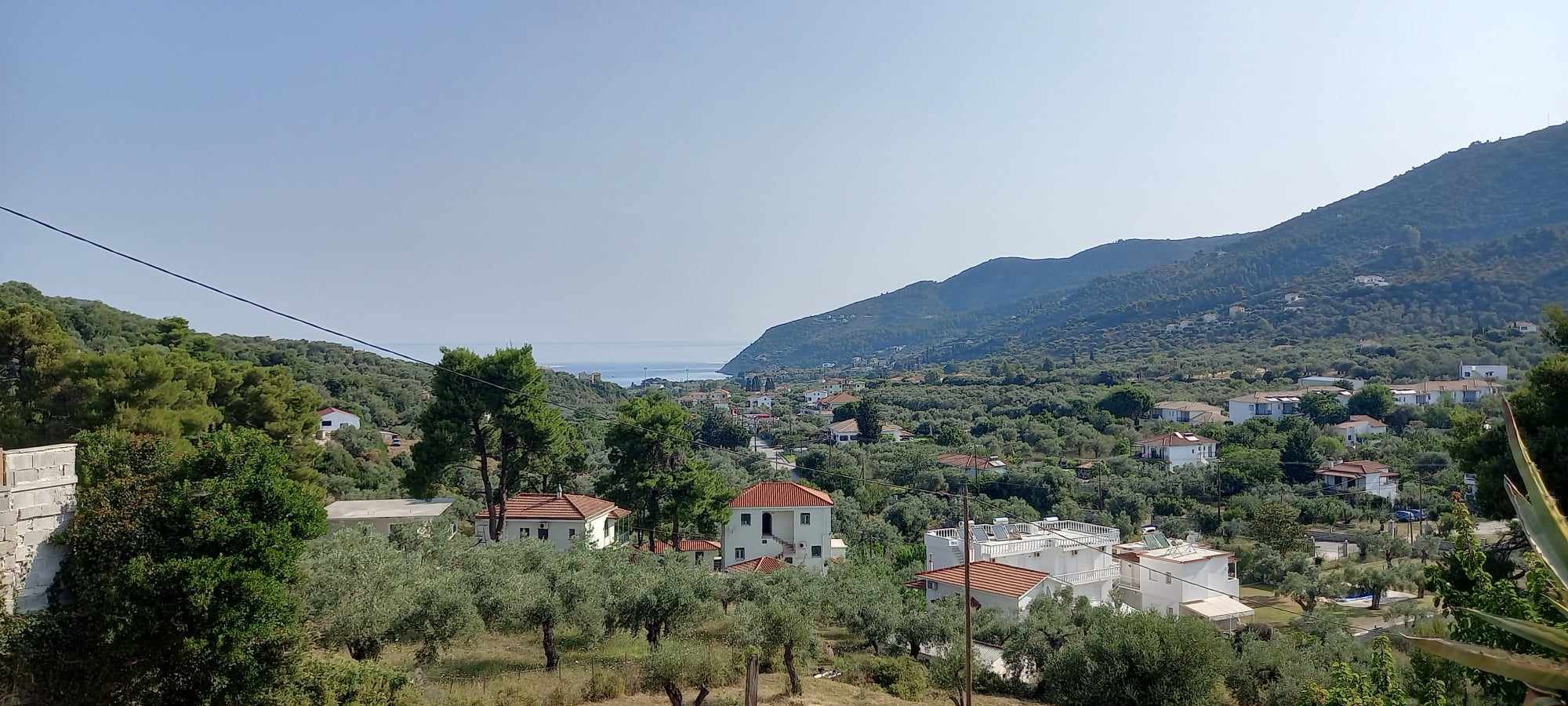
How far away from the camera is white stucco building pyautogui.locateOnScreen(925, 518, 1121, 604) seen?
22.8 meters

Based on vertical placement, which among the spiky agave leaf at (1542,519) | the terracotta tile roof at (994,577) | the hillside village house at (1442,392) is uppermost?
the spiky agave leaf at (1542,519)

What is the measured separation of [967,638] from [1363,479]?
39.3 meters

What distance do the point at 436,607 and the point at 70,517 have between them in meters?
4.20

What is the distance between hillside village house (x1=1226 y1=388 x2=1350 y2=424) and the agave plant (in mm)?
66933

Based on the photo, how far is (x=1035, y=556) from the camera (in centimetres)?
2330

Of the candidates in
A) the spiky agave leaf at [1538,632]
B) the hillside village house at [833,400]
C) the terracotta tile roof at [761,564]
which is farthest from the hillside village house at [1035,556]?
the hillside village house at [833,400]

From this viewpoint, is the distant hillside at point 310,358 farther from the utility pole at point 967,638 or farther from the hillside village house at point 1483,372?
the hillside village house at point 1483,372

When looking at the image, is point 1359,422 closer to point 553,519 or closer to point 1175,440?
point 1175,440

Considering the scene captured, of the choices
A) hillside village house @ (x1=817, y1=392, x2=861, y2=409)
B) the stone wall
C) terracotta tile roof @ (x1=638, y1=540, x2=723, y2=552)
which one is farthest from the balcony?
hillside village house @ (x1=817, y1=392, x2=861, y2=409)

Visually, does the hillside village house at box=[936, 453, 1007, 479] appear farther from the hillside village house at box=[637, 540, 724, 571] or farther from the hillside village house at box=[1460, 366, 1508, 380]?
the hillside village house at box=[1460, 366, 1508, 380]

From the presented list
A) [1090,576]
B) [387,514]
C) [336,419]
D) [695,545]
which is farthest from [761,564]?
[336,419]

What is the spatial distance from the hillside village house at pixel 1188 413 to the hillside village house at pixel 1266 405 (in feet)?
3.89

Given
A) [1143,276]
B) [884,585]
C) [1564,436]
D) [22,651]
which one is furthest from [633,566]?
[1143,276]

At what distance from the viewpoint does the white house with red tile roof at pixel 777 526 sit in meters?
26.2
